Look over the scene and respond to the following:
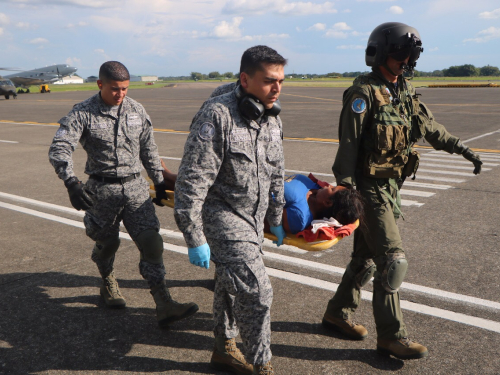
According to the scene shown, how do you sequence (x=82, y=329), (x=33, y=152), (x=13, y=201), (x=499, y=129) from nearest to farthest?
(x=82, y=329), (x=13, y=201), (x=33, y=152), (x=499, y=129)

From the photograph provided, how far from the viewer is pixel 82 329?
4082mm

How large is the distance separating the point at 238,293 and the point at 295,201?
90 centimetres

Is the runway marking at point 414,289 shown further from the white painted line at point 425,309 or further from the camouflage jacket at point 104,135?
the camouflage jacket at point 104,135

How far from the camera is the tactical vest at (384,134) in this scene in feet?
11.4

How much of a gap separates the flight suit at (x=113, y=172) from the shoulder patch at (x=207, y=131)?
5.13 ft

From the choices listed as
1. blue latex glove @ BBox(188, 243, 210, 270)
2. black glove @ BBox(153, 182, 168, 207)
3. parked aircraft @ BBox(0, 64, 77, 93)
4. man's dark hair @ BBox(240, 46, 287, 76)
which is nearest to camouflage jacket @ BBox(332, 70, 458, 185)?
man's dark hair @ BBox(240, 46, 287, 76)

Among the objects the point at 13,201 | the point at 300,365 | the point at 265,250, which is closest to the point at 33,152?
the point at 13,201

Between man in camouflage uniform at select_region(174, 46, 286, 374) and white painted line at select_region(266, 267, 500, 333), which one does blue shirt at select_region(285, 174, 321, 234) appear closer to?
man in camouflage uniform at select_region(174, 46, 286, 374)

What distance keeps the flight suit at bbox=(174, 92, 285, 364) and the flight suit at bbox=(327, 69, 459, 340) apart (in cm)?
66

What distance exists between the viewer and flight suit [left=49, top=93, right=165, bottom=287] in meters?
4.13

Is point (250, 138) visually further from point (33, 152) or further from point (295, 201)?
point (33, 152)

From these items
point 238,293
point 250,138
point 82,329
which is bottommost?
point 82,329

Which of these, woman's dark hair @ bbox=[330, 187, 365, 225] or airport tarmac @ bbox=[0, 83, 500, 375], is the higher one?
woman's dark hair @ bbox=[330, 187, 365, 225]

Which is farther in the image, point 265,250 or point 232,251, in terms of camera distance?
point 265,250
